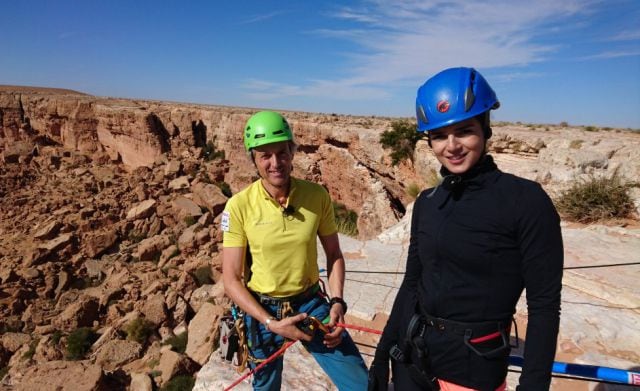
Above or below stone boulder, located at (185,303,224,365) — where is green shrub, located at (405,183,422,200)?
above

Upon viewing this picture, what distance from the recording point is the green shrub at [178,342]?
7.99m

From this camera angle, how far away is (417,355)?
66.4 inches

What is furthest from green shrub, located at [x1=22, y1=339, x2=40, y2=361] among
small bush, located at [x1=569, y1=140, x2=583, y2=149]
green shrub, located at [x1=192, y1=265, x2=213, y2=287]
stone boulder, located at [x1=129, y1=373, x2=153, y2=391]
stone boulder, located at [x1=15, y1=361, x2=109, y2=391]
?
small bush, located at [x1=569, y1=140, x2=583, y2=149]

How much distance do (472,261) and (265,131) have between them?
4.35ft

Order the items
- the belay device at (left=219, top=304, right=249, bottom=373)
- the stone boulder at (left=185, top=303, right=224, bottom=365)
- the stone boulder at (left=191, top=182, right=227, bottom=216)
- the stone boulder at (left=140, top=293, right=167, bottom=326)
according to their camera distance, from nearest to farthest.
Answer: the belay device at (left=219, top=304, right=249, bottom=373) < the stone boulder at (left=185, top=303, right=224, bottom=365) < the stone boulder at (left=140, top=293, right=167, bottom=326) < the stone boulder at (left=191, top=182, right=227, bottom=216)

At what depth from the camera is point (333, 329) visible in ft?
7.27

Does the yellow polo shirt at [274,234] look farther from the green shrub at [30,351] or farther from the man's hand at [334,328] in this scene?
the green shrub at [30,351]

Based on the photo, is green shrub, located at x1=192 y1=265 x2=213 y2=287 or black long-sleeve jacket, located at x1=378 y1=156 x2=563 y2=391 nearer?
black long-sleeve jacket, located at x1=378 y1=156 x2=563 y2=391

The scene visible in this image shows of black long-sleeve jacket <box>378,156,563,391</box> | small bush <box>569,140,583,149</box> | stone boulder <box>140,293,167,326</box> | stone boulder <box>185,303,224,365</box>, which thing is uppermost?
small bush <box>569,140,583,149</box>

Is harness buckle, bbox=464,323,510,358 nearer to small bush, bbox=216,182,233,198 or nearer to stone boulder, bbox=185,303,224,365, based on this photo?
stone boulder, bbox=185,303,224,365

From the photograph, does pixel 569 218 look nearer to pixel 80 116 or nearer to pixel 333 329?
pixel 333 329

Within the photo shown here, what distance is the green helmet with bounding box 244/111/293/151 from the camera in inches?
85.4

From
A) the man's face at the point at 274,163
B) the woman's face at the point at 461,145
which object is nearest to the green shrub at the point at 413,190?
the man's face at the point at 274,163

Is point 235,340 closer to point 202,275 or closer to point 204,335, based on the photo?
point 204,335
